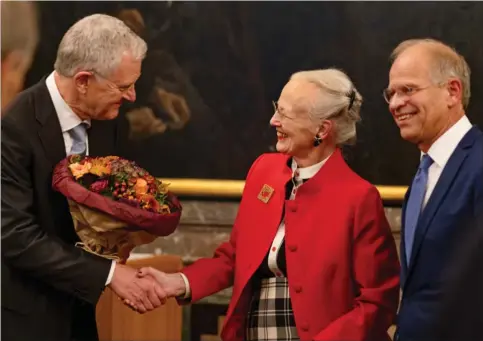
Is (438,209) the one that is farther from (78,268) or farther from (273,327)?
(78,268)

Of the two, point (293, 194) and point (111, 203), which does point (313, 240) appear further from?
point (111, 203)

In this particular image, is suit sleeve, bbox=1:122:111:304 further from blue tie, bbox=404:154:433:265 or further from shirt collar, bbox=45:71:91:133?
blue tie, bbox=404:154:433:265

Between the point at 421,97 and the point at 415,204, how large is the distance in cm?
37

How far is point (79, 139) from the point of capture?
2.87 meters

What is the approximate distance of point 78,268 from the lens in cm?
266

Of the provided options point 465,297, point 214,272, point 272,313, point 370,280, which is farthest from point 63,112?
point 465,297

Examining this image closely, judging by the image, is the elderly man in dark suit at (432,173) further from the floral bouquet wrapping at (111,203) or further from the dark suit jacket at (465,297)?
the floral bouquet wrapping at (111,203)

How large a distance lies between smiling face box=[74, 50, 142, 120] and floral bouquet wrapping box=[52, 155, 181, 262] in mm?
200

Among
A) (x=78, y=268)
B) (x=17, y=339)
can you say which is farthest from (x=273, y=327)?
(x=17, y=339)

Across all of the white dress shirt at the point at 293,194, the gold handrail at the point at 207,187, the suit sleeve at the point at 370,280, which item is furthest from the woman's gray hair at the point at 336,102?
the gold handrail at the point at 207,187

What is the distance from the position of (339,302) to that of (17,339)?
1.20 metres

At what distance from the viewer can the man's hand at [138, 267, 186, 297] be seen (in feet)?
9.41

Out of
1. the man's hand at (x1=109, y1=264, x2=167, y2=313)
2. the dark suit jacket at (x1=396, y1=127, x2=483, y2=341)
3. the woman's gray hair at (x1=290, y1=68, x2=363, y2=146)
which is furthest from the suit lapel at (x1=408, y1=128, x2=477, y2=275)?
the man's hand at (x1=109, y1=264, x2=167, y2=313)

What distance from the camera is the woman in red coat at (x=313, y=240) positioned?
258cm
